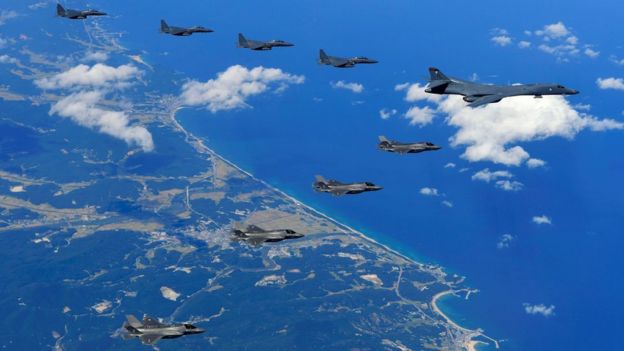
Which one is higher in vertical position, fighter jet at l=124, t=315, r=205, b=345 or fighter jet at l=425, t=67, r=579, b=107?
fighter jet at l=425, t=67, r=579, b=107

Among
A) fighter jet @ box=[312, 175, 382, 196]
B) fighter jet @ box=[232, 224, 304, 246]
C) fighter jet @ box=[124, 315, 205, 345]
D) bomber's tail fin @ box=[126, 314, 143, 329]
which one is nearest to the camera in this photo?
fighter jet @ box=[124, 315, 205, 345]

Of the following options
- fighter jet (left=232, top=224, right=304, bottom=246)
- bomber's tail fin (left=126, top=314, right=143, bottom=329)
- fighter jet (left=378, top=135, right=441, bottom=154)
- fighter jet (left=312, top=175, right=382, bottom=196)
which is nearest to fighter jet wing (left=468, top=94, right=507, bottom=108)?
fighter jet (left=378, top=135, right=441, bottom=154)

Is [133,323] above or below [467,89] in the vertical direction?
below

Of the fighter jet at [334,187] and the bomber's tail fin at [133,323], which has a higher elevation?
the fighter jet at [334,187]

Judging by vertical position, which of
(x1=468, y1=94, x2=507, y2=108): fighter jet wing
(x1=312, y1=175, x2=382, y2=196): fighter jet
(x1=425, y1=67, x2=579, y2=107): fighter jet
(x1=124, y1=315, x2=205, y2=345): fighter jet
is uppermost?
(x1=425, y1=67, x2=579, y2=107): fighter jet

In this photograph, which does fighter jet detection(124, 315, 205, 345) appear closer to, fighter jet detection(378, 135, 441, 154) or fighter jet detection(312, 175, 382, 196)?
fighter jet detection(312, 175, 382, 196)

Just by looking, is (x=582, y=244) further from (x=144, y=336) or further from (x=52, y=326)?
(x=144, y=336)

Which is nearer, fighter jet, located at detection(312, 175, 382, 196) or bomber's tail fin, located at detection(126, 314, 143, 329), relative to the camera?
bomber's tail fin, located at detection(126, 314, 143, 329)

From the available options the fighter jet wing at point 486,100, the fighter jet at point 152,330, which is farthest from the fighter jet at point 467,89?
the fighter jet at point 152,330

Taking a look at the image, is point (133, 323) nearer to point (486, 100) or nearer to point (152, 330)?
point (152, 330)

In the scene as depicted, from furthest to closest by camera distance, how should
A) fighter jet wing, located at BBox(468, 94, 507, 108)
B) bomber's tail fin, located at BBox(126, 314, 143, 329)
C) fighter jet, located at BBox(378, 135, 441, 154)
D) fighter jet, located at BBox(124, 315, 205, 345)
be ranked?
1. fighter jet wing, located at BBox(468, 94, 507, 108)
2. fighter jet, located at BBox(378, 135, 441, 154)
3. bomber's tail fin, located at BBox(126, 314, 143, 329)
4. fighter jet, located at BBox(124, 315, 205, 345)

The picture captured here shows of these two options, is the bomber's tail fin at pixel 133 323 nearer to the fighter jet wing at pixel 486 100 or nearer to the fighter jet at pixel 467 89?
the fighter jet wing at pixel 486 100

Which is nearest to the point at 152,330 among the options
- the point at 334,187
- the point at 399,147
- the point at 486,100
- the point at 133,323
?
the point at 133,323
